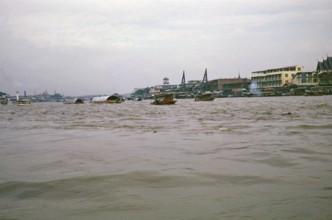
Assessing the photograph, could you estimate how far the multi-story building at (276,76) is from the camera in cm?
7900

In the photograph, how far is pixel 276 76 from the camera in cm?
8125

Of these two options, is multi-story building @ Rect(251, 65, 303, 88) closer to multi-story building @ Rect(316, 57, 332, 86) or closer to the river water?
multi-story building @ Rect(316, 57, 332, 86)

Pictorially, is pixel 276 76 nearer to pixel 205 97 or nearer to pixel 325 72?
pixel 325 72

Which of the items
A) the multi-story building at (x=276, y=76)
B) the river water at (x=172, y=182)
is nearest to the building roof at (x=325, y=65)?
the multi-story building at (x=276, y=76)

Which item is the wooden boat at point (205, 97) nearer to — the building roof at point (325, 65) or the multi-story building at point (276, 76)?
the multi-story building at point (276, 76)

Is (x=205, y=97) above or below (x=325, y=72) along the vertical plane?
below

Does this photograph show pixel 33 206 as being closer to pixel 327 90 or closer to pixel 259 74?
pixel 327 90

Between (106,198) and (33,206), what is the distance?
0.62 meters

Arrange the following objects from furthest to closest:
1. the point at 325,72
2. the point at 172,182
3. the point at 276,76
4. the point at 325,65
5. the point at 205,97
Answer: the point at 276,76
the point at 325,65
the point at 325,72
the point at 205,97
the point at 172,182

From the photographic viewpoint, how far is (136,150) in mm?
5371

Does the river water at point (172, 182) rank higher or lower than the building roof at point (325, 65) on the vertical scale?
lower

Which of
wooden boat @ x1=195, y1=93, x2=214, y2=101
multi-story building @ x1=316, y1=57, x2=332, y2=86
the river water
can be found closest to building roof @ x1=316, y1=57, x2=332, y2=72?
multi-story building @ x1=316, y1=57, x2=332, y2=86

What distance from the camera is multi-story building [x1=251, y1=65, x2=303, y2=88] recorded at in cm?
7900

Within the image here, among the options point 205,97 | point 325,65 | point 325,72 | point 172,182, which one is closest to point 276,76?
point 325,65
